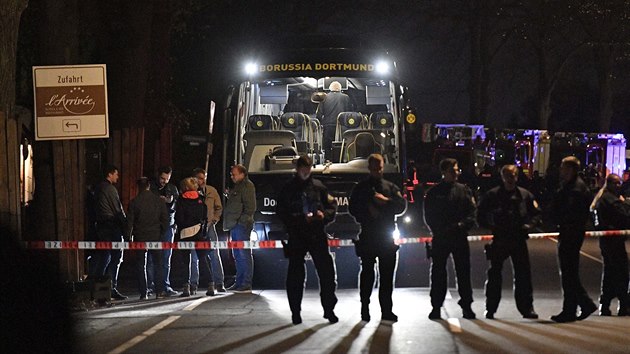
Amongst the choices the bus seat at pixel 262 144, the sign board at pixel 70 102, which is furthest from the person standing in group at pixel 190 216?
the bus seat at pixel 262 144

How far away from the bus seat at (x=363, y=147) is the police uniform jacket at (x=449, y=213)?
473 centimetres

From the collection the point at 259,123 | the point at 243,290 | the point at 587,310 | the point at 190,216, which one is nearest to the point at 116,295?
the point at 190,216

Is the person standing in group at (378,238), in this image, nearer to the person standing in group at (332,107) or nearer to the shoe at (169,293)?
the shoe at (169,293)

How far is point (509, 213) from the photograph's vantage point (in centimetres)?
1247

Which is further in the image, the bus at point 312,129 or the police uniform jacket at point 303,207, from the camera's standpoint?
the bus at point 312,129

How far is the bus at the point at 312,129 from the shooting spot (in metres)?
17.0

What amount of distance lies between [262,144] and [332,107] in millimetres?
1438

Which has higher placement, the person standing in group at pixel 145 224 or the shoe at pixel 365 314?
the person standing in group at pixel 145 224

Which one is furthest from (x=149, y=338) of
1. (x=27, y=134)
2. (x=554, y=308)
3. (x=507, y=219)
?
(x=27, y=134)

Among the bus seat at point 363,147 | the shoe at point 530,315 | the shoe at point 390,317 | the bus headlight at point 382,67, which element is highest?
the bus headlight at point 382,67

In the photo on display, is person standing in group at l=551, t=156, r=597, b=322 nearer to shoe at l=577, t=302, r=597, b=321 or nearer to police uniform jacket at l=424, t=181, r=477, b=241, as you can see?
shoe at l=577, t=302, r=597, b=321

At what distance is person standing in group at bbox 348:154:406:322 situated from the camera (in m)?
12.2

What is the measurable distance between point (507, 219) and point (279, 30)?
1090 inches

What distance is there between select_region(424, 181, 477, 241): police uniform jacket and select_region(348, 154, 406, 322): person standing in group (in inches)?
15.4
